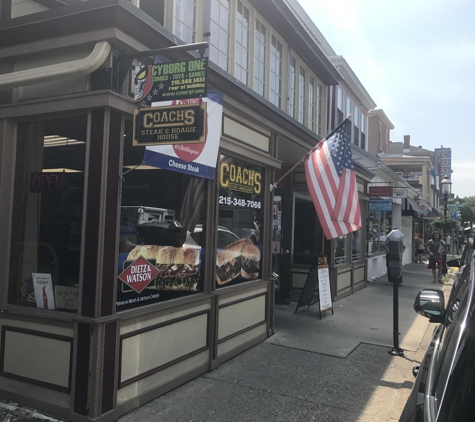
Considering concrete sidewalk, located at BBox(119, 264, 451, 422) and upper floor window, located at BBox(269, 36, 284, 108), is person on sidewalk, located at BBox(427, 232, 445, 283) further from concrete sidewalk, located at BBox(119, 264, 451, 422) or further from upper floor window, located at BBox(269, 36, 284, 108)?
upper floor window, located at BBox(269, 36, 284, 108)

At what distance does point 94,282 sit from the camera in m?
3.92

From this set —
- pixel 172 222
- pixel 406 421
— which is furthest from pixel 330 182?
pixel 406 421

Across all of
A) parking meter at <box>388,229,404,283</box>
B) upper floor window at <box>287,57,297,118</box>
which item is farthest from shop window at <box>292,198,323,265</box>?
parking meter at <box>388,229,404,283</box>

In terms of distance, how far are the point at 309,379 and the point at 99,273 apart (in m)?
2.87

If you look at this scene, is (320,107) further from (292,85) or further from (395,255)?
(395,255)

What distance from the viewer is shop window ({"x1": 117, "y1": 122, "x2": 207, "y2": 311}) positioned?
4309mm

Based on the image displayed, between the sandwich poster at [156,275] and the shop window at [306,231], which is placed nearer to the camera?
the sandwich poster at [156,275]

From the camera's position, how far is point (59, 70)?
3998mm

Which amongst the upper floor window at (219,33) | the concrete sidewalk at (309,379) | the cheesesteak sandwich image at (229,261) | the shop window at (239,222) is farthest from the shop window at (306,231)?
the upper floor window at (219,33)

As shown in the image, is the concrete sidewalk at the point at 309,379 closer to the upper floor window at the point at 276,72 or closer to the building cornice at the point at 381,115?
the upper floor window at the point at 276,72

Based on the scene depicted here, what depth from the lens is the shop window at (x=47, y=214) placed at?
4242 millimetres

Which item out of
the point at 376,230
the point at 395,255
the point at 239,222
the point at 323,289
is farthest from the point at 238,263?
the point at 376,230

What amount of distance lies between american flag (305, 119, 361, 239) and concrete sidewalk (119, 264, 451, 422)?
175cm

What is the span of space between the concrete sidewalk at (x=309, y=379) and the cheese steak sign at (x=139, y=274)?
1.21 m
